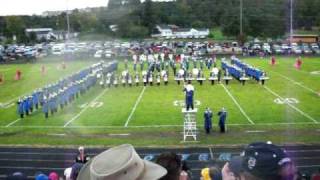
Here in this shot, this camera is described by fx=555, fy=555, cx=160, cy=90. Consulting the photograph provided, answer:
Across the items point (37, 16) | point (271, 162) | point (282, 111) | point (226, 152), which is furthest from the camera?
point (37, 16)

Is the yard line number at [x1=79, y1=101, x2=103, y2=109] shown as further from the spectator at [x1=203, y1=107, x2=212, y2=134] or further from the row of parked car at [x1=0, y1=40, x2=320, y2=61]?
the row of parked car at [x1=0, y1=40, x2=320, y2=61]

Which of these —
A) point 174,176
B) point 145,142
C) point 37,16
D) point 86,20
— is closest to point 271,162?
point 174,176

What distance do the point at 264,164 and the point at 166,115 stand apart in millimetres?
12684

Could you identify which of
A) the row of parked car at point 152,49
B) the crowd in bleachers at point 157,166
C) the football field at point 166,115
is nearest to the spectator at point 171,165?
the crowd in bleachers at point 157,166

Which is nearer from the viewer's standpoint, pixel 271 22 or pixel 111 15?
pixel 111 15

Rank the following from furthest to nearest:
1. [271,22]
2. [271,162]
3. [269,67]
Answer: [271,22] < [269,67] < [271,162]

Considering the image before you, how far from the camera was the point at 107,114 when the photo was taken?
588 inches

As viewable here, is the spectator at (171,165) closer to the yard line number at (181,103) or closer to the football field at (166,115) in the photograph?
the football field at (166,115)

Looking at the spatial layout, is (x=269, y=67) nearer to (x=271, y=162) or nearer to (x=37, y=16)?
(x=37, y=16)

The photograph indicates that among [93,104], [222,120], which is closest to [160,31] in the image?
[93,104]

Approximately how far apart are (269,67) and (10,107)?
43.8ft

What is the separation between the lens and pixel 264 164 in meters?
1.82

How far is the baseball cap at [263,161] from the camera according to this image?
181 centimetres

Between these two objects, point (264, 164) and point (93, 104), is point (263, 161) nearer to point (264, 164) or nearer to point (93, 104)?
point (264, 164)
